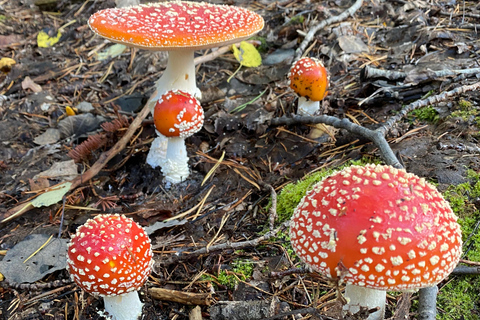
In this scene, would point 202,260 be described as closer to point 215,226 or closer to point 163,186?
point 215,226

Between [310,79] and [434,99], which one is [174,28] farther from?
[434,99]

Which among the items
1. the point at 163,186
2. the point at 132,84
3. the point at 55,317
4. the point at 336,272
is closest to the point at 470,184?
the point at 336,272

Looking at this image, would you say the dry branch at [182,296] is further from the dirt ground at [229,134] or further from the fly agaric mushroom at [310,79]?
the fly agaric mushroom at [310,79]

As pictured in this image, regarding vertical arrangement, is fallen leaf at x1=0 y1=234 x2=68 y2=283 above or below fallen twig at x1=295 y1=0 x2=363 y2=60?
below

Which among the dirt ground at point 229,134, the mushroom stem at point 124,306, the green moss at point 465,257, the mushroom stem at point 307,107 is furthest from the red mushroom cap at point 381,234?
the mushroom stem at point 307,107

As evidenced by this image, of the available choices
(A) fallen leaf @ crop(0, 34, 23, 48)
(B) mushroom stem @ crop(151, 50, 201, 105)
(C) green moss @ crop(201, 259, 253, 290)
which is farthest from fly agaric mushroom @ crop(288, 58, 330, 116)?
(A) fallen leaf @ crop(0, 34, 23, 48)

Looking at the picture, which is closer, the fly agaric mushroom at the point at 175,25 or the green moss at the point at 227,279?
the green moss at the point at 227,279

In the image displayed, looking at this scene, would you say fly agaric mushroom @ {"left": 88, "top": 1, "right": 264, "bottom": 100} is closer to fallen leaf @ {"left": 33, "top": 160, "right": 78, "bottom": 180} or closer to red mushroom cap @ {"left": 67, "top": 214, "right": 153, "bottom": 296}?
fallen leaf @ {"left": 33, "top": 160, "right": 78, "bottom": 180}
